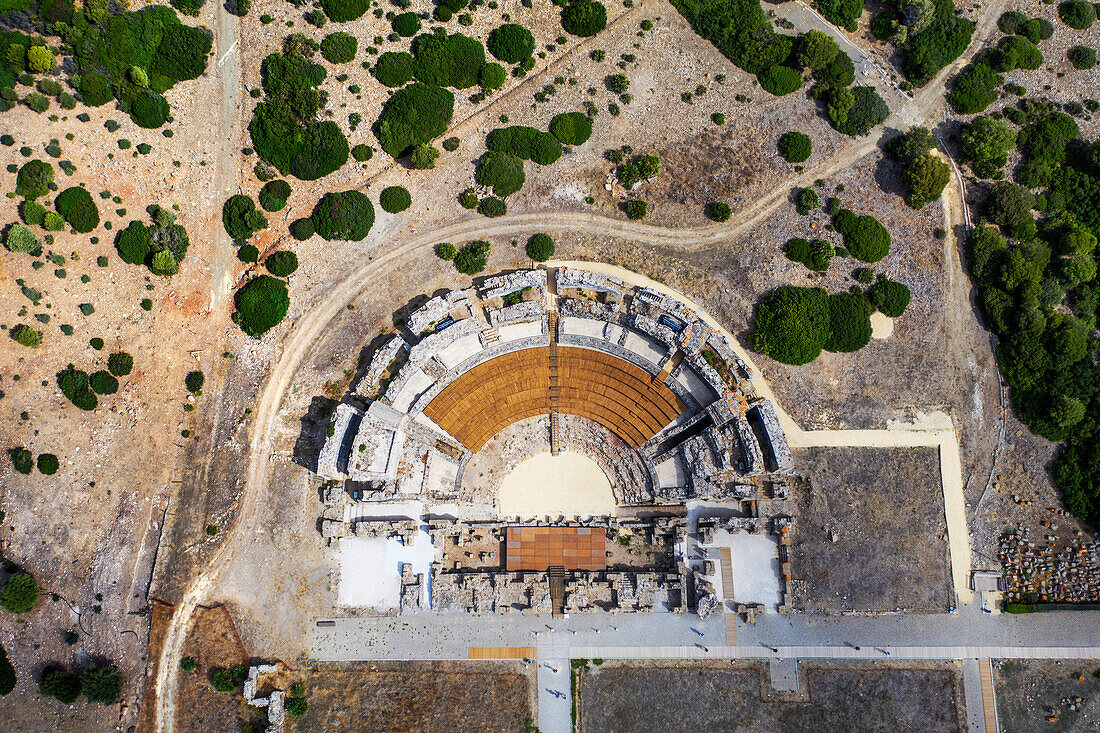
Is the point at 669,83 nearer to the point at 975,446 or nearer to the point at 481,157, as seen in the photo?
the point at 481,157

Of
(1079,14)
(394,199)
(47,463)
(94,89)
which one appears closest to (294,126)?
(394,199)

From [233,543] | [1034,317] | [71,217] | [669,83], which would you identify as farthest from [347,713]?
[1034,317]

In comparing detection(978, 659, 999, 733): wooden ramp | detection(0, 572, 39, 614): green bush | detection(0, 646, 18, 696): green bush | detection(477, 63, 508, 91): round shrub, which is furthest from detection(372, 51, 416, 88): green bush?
detection(978, 659, 999, 733): wooden ramp

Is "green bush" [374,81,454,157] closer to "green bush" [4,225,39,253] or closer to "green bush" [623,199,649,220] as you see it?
"green bush" [623,199,649,220]

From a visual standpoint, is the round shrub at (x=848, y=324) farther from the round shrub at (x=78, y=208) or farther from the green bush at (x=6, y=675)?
the green bush at (x=6, y=675)

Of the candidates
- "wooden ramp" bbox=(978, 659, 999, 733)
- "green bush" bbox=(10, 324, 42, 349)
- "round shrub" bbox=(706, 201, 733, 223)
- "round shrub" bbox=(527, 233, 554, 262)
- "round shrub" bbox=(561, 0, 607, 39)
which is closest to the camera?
"wooden ramp" bbox=(978, 659, 999, 733)

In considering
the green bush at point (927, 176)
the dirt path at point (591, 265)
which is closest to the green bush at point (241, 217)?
the dirt path at point (591, 265)
